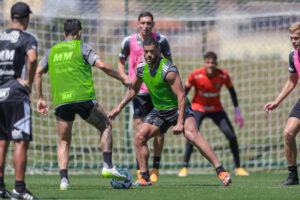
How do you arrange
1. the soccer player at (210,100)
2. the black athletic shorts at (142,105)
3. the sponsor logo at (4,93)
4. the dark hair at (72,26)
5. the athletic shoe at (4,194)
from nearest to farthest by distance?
1. the sponsor logo at (4,93)
2. the athletic shoe at (4,194)
3. the dark hair at (72,26)
4. the black athletic shorts at (142,105)
5. the soccer player at (210,100)

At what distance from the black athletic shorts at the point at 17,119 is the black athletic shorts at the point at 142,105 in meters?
3.75

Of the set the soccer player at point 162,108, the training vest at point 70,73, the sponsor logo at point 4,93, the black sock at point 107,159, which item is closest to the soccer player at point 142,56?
Answer: the soccer player at point 162,108

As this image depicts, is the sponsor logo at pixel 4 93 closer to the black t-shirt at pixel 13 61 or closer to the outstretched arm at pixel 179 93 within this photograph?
the black t-shirt at pixel 13 61

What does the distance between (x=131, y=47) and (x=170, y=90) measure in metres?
1.92

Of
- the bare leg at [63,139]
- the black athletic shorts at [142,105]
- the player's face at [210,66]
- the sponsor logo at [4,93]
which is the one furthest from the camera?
the player's face at [210,66]

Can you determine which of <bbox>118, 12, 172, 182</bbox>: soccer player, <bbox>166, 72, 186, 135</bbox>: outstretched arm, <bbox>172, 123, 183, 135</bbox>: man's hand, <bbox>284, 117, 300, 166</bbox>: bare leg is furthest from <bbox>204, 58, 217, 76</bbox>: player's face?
<bbox>172, 123, 183, 135</bbox>: man's hand

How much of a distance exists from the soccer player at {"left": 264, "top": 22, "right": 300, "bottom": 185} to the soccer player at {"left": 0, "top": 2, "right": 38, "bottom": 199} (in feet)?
12.3

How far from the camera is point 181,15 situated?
1570 cm

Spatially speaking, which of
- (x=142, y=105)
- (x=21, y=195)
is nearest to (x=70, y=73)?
(x=21, y=195)

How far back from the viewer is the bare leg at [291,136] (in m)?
8.80

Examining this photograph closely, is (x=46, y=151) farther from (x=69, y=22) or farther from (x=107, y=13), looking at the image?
(x=69, y=22)

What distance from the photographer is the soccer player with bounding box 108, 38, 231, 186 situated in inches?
329

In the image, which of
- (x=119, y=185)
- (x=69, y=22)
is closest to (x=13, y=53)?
(x=69, y=22)

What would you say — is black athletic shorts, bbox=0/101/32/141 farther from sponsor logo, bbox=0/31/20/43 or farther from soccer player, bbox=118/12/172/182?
soccer player, bbox=118/12/172/182
